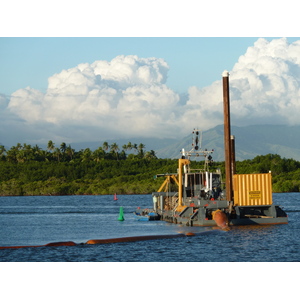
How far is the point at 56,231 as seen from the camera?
175 ft

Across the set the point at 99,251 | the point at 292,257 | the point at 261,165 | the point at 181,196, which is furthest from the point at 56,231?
the point at 261,165

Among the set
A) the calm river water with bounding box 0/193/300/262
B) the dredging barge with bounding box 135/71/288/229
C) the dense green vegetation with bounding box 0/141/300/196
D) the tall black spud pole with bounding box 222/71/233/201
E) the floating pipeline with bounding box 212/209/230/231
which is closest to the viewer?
the calm river water with bounding box 0/193/300/262

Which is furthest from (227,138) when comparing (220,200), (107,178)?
(107,178)

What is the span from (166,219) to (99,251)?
24892mm

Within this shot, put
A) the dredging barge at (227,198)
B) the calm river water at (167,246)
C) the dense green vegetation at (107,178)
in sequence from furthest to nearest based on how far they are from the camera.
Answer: the dense green vegetation at (107,178) < the dredging barge at (227,198) < the calm river water at (167,246)

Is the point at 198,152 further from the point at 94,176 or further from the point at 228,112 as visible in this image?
the point at 94,176

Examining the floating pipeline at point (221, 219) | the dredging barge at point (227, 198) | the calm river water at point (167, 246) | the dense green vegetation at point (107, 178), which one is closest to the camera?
the calm river water at point (167, 246)

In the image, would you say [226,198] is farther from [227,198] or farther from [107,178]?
[107,178]

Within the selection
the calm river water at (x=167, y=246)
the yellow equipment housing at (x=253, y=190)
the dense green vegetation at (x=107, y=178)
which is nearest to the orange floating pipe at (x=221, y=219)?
the calm river water at (x=167, y=246)

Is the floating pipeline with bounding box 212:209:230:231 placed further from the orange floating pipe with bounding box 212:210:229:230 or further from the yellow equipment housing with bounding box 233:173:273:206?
the yellow equipment housing with bounding box 233:173:273:206

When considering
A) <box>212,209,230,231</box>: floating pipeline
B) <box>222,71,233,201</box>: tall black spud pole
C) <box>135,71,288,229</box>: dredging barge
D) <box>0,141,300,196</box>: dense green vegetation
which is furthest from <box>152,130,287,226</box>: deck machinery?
<box>0,141,300,196</box>: dense green vegetation

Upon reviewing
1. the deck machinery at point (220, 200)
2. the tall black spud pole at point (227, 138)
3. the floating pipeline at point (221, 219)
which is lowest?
the floating pipeline at point (221, 219)

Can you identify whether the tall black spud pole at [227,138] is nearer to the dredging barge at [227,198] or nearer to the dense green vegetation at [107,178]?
the dredging barge at [227,198]

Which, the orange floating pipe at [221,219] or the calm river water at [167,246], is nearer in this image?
the calm river water at [167,246]
